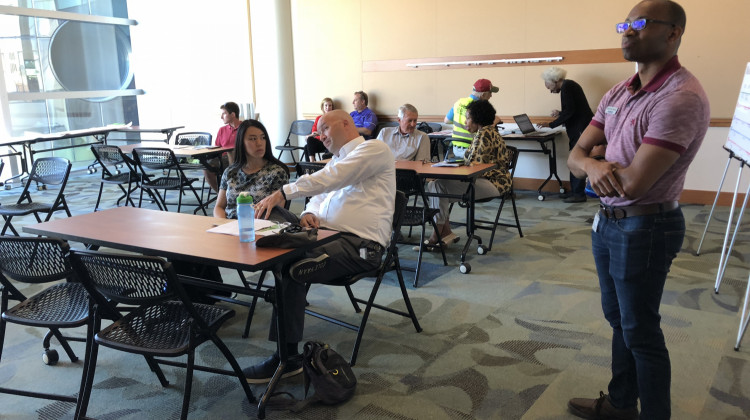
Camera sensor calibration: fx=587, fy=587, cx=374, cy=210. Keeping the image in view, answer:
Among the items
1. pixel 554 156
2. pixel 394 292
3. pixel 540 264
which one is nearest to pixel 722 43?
pixel 554 156

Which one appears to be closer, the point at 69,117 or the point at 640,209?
the point at 640,209

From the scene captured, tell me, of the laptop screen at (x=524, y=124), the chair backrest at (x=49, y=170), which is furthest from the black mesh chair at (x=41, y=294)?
the laptop screen at (x=524, y=124)

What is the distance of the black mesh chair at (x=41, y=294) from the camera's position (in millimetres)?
2592

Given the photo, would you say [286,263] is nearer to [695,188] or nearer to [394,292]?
[394,292]

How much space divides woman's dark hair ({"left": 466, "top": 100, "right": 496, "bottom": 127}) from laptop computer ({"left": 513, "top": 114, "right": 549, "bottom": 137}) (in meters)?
2.21

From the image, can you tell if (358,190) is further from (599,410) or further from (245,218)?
(599,410)

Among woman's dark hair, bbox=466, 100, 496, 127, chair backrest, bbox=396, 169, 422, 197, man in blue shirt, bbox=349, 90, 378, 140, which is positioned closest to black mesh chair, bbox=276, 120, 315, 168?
man in blue shirt, bbox=349, 90, 378, 140

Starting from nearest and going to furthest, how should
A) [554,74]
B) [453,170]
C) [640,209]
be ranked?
[640,209]
[453,170]
[554,74]

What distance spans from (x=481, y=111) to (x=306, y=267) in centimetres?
288

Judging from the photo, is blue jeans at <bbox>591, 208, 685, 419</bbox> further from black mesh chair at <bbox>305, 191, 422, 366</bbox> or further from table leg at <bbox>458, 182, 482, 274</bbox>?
table leg at <bbox>458, 182, 482, 274</bbox>

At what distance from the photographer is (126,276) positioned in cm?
232

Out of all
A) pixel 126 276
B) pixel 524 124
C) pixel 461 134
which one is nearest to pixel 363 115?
pixel 524 124

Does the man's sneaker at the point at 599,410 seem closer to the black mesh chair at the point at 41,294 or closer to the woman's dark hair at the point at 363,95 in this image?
the black mesh chair at the point at 41,294

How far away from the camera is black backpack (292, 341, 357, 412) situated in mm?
2689
